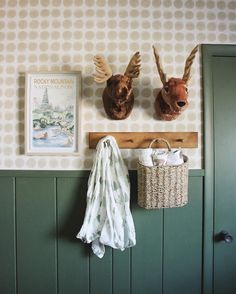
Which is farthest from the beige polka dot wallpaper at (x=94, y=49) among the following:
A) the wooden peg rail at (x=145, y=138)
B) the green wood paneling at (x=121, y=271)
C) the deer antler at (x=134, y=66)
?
the green wood paneling at (x=121, y=271)

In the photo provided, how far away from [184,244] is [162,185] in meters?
0.43

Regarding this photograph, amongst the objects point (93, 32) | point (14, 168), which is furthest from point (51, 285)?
point (93, 32)

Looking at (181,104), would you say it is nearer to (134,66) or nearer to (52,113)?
(134,66)

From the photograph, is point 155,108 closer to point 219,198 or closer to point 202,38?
point 202,38

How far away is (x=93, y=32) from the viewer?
3.87 feet

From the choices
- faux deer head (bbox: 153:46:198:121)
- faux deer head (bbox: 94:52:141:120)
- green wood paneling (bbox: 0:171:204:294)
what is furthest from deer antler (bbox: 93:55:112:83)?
green wood paneling (bbox: 0:171:204:294)

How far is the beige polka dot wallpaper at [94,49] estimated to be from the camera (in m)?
1.17

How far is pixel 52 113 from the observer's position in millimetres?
1162

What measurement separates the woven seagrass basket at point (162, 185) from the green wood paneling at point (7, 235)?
71cm

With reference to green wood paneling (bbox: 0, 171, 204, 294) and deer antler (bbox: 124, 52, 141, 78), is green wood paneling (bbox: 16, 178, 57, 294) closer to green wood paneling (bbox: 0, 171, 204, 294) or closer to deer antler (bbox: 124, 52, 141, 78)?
green wood paneling (bbox: 0, 171, 204, 294)

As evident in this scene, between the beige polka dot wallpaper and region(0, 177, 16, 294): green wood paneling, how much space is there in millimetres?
124

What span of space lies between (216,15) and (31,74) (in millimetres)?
1062

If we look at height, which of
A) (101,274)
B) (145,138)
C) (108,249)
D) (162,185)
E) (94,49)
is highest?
(94,49)

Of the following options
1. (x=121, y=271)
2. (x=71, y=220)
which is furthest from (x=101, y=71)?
(x=121, y=271)
